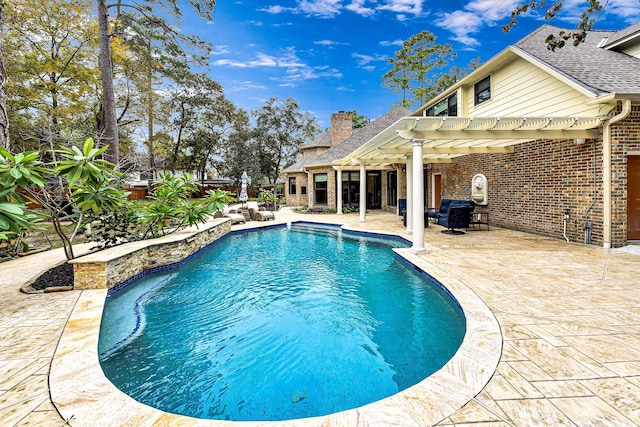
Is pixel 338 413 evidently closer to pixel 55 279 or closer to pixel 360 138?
pixel 55 279

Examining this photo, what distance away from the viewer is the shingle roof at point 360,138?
1856 centimetres

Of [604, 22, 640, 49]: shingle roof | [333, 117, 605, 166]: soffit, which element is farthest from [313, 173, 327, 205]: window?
[604, 22, 640, 49]: shingle roof

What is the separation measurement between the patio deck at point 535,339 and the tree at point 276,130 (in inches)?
1048

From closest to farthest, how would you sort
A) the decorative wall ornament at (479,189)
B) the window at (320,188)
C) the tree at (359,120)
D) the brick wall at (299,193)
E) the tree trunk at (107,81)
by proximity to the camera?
1. the tree trunk at (107,81)
2. the decorative wall ornament at (479,189)
3. the window at (320,188)
4. the brick wall at (299,193)
5. the tree at (359,120)

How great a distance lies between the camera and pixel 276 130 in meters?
31.5

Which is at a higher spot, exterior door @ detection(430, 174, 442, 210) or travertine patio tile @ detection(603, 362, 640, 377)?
exterior door @ detection(430, 174, 442, 210)

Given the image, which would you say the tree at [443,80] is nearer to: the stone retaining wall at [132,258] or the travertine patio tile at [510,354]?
the stone retaining wall at [132,258]

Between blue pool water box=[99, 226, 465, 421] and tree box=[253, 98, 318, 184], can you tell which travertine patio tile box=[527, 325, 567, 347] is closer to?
blue pool water box=[99, 226, 465, 421]

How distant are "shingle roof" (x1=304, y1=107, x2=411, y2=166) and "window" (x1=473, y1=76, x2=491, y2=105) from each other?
6.65 m

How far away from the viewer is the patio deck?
2035 millimetres

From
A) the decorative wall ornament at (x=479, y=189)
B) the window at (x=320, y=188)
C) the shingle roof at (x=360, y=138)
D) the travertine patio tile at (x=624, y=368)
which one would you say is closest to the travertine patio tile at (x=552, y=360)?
the travertine patio tile at (x=624, y=368)

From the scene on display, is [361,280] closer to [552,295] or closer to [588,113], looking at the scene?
[552,295]

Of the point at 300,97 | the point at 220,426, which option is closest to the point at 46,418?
the point at 220,426

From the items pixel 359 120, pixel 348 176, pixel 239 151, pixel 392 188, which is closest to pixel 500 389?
pixel 392 188
